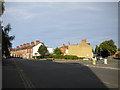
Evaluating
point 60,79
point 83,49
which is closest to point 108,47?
point 83,49

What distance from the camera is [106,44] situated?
104188 millimetres

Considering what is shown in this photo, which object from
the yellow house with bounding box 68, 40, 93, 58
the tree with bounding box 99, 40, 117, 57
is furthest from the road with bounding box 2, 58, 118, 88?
the tree with bounding box 99, 40, 117, 57

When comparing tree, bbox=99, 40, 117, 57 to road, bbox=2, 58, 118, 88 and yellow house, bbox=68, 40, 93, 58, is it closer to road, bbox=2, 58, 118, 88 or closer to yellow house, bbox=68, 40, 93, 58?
yellow house, bbox=68, 40, 93, 58

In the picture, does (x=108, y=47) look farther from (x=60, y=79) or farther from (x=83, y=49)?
(x=60, y=79)

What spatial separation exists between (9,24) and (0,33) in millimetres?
6609

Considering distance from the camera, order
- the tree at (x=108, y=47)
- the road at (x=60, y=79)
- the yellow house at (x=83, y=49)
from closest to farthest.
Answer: the road at (x=60, y=79)
the yellow house at (x=83, y=49)
the tree at (x=108, y=47)

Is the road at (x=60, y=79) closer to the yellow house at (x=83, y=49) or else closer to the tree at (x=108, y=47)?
the yellow house at (x=83, y=49)

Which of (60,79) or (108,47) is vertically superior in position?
(108,47)

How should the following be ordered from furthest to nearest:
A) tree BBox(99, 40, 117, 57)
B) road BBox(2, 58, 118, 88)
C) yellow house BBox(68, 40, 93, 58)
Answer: tree BBox(99, 40, 117, 57)
yellow house BBox(68, 40, 93, 58)
road BBox(2, 58, 118, 88)

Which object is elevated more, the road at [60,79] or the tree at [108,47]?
the tree at [108,47]

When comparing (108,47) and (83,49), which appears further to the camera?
(108,47)

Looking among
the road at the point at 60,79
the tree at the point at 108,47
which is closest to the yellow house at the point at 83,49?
the tree at the point at 108,47

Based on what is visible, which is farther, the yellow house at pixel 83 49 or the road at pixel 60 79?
the yellow house at pixel 83 49

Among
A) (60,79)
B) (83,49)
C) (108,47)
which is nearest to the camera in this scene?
(60,79)
